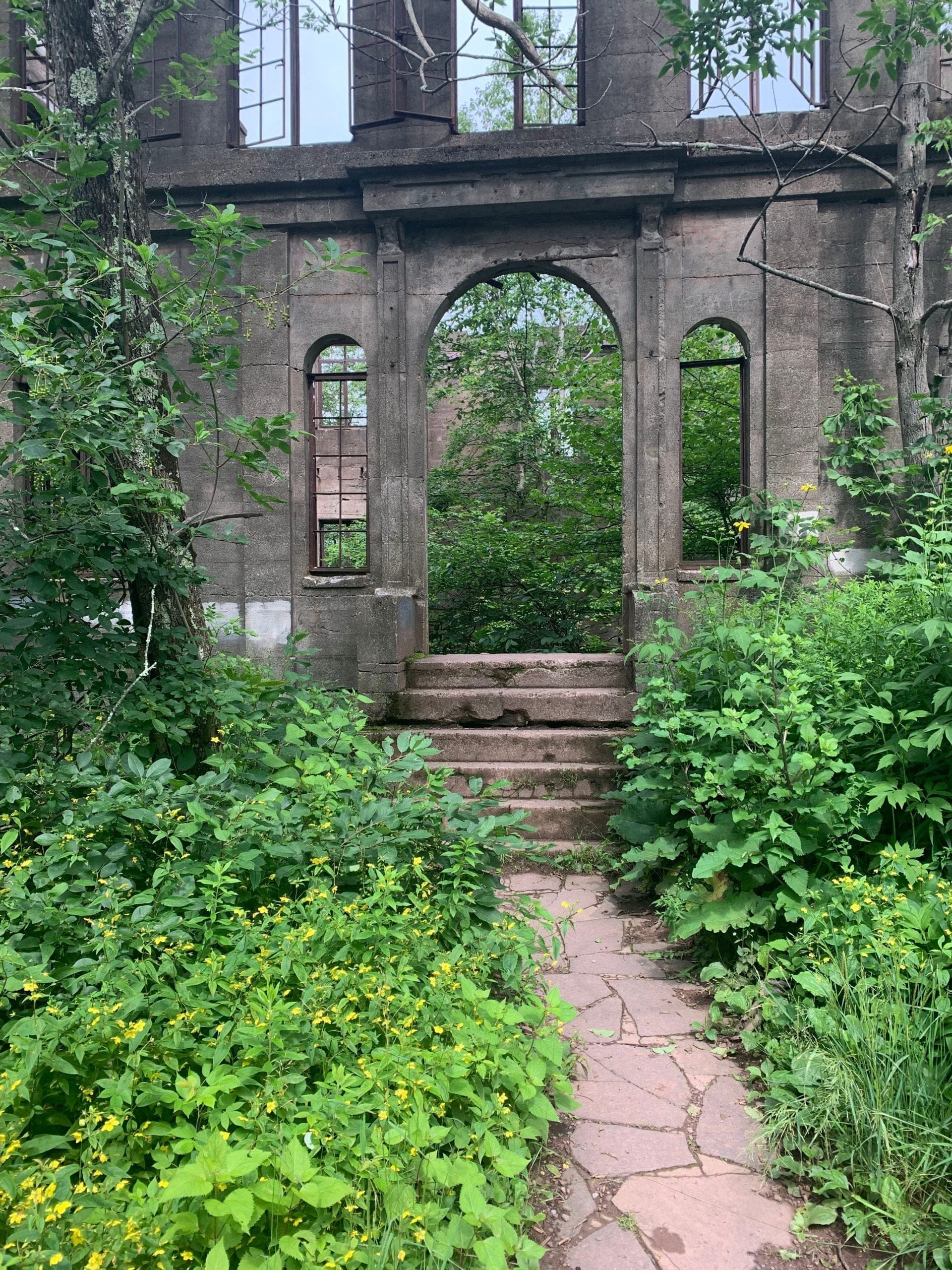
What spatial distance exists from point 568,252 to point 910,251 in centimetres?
269

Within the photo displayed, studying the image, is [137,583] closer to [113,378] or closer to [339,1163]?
[113,378]

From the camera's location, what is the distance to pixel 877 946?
2.68 metres

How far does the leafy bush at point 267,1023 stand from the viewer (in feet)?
5.62

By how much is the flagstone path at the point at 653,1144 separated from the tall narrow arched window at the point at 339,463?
12.9ft

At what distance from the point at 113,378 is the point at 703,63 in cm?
547

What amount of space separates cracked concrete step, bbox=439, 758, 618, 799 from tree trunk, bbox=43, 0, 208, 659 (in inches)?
99.8

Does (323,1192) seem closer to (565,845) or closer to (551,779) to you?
(565,845)

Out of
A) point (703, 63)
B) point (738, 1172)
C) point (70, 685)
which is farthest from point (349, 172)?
Result: point (738, 1172)

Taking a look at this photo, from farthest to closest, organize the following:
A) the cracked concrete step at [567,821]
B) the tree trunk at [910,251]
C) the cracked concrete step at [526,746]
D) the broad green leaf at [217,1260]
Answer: the tree trunk at [910,251]
the cracked concrete step at [526,746]
the cracked concrete step at [567,821]
the broad green leaf at [217,1260]

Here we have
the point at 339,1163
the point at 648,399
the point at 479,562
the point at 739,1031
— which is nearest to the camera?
the point at 339,1163

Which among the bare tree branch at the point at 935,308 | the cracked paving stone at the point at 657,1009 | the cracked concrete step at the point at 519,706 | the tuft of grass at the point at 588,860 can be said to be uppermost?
the bare tree branch at the point at 935,308

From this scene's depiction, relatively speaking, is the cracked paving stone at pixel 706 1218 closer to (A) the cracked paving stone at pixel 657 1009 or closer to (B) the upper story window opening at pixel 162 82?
(A) the cracked paving stone at pixel 657 1009

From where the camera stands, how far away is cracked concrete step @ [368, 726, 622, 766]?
5906 millimetres

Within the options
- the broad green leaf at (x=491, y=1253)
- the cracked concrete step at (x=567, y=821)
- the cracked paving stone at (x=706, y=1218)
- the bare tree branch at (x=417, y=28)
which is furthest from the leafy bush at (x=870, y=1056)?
the bare tree branch at (x=417, y=28)
